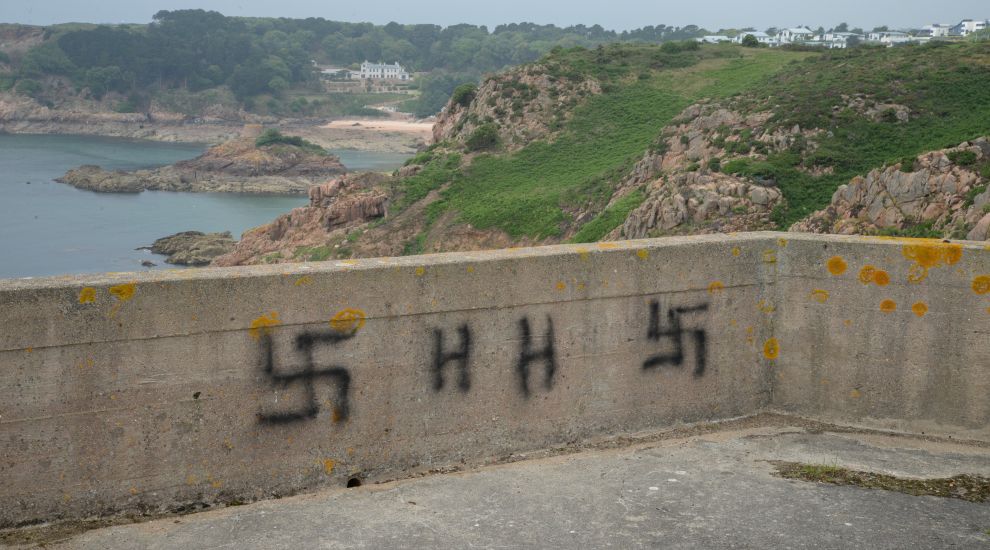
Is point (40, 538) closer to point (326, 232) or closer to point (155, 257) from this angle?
point (326, 232)

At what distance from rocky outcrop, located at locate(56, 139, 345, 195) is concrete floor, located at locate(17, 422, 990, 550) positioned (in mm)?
96895

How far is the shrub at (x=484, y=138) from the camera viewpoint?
51188 millimetres

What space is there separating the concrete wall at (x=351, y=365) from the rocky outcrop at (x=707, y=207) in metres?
20.4

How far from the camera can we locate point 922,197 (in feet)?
77.2

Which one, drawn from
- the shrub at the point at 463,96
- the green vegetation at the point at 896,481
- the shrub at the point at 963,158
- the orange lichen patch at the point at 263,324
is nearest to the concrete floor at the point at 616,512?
the green vegetation at the point at 896,481

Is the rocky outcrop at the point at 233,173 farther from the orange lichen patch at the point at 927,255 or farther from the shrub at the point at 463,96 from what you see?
the orange lichen patch at the point at 927,255

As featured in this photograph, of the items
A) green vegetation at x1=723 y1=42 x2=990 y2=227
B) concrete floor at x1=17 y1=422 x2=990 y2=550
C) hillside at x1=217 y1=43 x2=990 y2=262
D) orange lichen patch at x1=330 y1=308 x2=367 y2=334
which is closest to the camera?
concrete floor at x1=17 y1=422 x2=990 y2=550

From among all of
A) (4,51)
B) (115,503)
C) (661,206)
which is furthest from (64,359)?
(4,51)

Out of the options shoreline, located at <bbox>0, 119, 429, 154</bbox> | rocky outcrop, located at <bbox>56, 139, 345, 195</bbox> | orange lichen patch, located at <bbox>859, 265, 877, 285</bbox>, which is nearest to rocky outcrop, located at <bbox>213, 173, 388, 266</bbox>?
orange lichen patch, located at <bbox>859, 265, 877, 285</bbox>

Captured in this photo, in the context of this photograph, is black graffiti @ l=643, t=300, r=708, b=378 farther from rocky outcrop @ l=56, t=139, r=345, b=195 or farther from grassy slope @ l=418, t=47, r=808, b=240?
rocky outcrop @ l=56, t=139, r=345, b=195

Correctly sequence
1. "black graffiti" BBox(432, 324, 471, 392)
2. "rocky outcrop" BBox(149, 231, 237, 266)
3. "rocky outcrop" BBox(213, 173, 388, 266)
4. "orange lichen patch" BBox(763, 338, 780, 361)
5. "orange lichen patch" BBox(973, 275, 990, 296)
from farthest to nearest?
1. "rocky outcrop" BBox(149, 231, 237, 266)
2. "rocky outcrop" BBox(213, 173, 388, 266)
3. "orange lichen patch" BBox(763, 338, 780, 361)
4. "orange lichen patch" BBox(973, 275, 990, 296)
5. "black graffiti" BBox(432, 324, 471, 392)

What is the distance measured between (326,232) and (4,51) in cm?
16773

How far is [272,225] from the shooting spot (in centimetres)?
5516

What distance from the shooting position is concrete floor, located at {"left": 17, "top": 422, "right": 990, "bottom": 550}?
19.5ft
